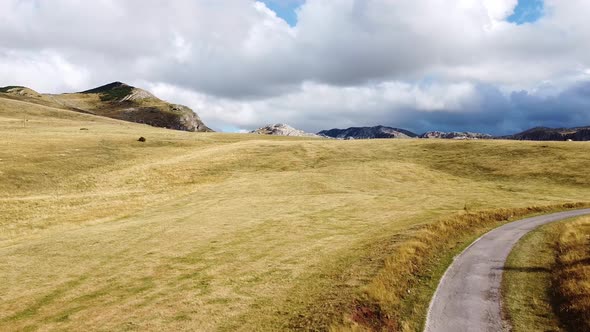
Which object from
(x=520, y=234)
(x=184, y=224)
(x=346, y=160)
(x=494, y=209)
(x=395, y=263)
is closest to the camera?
(x=395, y=263)

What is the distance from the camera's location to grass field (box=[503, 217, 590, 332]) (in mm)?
17672

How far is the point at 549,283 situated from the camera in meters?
21.8

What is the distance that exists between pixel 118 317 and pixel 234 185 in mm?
43040

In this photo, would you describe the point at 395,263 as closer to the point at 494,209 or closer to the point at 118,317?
the point at 118,317

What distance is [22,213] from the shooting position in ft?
151

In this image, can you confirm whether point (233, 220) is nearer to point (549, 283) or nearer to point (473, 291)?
point (473, 291)

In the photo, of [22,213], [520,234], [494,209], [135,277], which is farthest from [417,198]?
[22,213]

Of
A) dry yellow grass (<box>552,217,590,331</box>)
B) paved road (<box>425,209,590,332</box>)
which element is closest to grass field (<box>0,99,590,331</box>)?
paved road (<box>425,209,590,332</box>)

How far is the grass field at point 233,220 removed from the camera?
20461 mm

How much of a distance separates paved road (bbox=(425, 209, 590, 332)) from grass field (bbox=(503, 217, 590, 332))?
24.6 inches

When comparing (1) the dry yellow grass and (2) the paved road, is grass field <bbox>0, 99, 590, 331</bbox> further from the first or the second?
(1) the dry yellow grass

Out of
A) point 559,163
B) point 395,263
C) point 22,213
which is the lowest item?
point 22,213

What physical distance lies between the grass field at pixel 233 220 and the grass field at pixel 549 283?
4790 millimetres

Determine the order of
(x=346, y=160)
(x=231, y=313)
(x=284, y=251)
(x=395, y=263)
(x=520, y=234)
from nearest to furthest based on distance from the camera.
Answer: (x=231, y=313), (x=395, y=263), (x=284, y=251), (x=520, y=234), (x=346, y=160)
